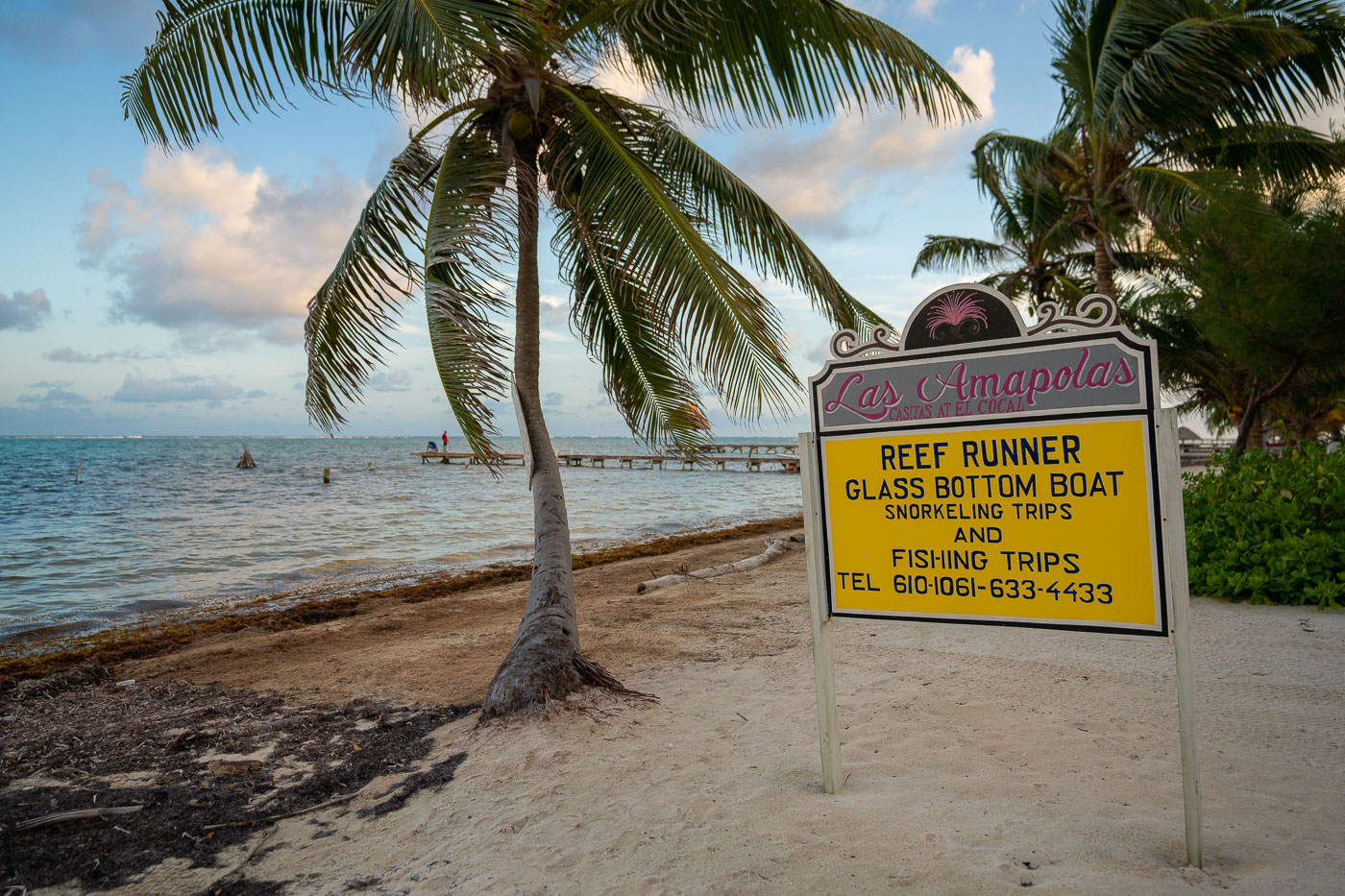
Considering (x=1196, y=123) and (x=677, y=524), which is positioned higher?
(x=1196, y=123)

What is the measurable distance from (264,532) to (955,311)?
17273mm

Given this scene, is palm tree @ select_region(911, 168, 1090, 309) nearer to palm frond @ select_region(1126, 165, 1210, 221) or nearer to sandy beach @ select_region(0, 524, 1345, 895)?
palm frond @ select_region(1126, 165, 1210, 221)

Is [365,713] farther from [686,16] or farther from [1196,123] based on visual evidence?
[1196,123]

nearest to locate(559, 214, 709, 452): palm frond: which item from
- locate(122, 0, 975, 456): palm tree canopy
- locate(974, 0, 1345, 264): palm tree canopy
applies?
locate(122, 0, 975, 456): palm tree canopy

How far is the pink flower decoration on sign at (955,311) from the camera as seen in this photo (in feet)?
10.2

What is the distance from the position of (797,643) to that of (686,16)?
15.3 feet

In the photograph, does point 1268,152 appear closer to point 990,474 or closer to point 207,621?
point 990,474

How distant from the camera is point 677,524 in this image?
19062 mm

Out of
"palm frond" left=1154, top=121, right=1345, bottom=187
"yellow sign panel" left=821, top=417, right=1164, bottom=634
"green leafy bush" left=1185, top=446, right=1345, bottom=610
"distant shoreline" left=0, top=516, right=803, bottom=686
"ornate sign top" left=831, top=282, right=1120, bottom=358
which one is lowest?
"distant shoreline" left=0, top=516, right=803, bottom=686

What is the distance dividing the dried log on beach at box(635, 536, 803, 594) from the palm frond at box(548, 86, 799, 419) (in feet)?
16.9

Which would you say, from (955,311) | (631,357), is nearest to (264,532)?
(631,357)

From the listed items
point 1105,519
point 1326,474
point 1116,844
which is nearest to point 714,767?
point 1116,844

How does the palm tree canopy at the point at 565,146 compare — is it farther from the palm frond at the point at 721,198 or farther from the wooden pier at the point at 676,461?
the wooden pier at the point at 676,461

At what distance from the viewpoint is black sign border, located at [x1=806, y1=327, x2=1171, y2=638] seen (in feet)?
9.04
